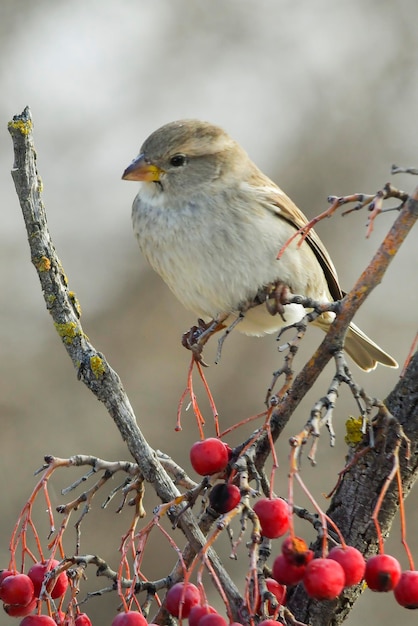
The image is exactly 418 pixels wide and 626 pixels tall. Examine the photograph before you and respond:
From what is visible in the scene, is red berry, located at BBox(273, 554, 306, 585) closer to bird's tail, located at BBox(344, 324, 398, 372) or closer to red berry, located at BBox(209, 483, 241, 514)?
red berry, located at BBox(209, 483, 241, 514)

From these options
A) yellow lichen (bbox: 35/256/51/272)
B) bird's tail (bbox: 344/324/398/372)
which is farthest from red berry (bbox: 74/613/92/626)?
bird's tail (bbox: 344/324/398/372)

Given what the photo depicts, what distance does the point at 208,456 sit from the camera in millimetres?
2012

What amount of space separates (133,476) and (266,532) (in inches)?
22.9

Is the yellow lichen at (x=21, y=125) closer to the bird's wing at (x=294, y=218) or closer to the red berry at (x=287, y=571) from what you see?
the bird's wing at (x=294, y=218)

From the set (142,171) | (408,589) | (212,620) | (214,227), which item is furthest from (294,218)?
(212,620)

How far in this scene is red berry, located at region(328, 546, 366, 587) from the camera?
173cm

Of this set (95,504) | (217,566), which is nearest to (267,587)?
(217,566)

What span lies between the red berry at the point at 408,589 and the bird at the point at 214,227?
4.40 ft

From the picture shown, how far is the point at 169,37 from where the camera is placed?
27.5ft

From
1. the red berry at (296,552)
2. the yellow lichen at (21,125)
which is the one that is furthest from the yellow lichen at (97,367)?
the red berry at (296,552)

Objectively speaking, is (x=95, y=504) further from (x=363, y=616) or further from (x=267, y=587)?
(x=267, y=587)

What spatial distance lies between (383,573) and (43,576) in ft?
2.52

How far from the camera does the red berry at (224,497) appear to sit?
1938 mm

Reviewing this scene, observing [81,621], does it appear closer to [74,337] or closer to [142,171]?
[74,337]
